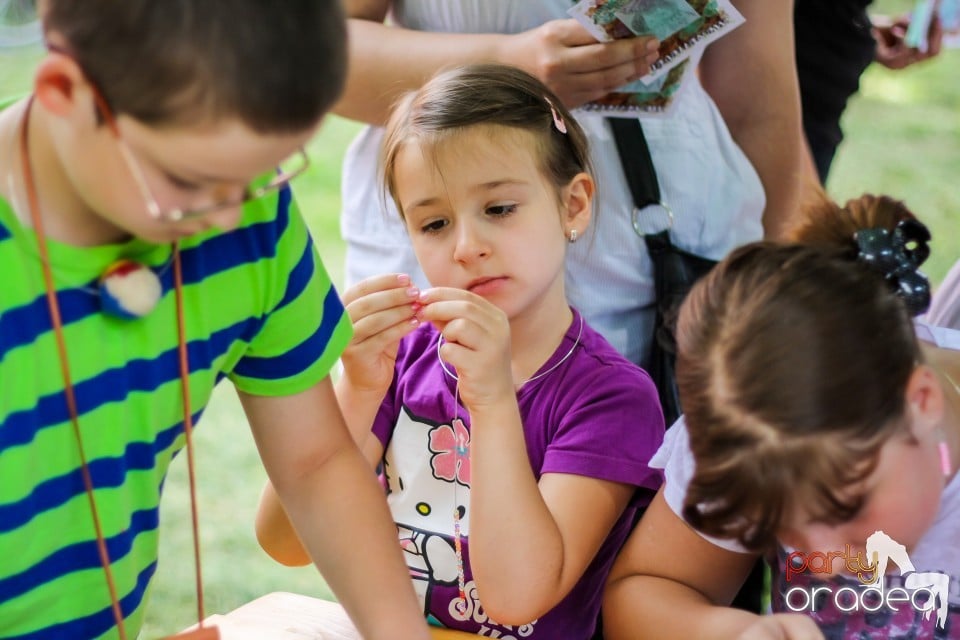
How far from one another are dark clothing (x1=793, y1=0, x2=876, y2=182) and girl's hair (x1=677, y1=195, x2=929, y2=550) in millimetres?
1382

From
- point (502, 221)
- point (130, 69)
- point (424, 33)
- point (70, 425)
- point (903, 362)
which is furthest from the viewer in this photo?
point (424, 33)

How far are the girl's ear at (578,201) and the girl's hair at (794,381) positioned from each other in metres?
0.42

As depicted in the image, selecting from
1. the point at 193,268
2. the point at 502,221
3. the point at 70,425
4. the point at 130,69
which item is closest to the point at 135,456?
the point at 70,425

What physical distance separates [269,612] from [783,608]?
68cm

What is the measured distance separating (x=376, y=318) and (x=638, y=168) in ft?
1.68

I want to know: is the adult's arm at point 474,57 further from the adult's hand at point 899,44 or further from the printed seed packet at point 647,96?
the adult's hand at point 899,44

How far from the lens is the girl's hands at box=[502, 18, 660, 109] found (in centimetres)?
177

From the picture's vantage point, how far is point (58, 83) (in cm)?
100

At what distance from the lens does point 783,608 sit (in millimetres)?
1556

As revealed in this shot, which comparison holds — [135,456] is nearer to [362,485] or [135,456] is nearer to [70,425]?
[70,425]

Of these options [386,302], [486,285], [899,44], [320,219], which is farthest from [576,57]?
[320,219]

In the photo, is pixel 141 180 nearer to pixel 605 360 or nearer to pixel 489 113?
pixel 489 113

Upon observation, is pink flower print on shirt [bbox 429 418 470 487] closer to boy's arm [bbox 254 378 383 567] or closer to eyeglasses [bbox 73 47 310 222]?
boy's arm [bbox 254 378 383 567]

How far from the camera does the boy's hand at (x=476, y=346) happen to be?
1542 millimetres
